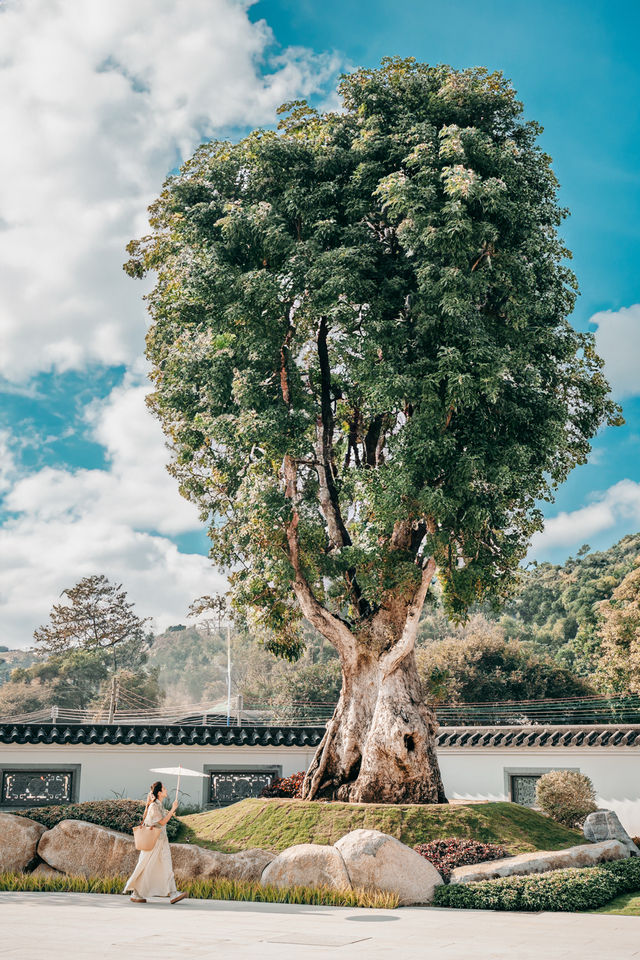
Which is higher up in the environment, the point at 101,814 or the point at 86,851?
the point at 101,814

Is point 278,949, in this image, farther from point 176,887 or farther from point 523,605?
point 523,605

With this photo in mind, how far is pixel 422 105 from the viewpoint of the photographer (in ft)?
58.6

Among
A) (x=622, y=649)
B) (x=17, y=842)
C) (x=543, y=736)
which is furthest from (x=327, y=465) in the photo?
(x=622, y=649)

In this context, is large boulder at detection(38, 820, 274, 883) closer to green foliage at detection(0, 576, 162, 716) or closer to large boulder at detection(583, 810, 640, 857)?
large boulder at detection(583, 810, 640, 857)

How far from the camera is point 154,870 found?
1211cm

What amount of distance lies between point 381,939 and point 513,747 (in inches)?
598

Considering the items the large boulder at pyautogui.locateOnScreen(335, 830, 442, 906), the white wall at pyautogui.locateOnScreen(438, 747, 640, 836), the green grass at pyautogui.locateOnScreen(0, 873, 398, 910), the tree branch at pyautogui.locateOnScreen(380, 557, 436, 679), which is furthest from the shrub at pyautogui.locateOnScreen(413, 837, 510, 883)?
the white wall at pyautogui.locateOnScreen(438, 747, 640, 836)

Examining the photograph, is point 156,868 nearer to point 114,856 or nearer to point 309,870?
point 309,870

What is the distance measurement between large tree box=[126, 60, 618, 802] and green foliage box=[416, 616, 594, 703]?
24.3 m

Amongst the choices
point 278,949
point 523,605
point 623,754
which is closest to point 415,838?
point 278,949

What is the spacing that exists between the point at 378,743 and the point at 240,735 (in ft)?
21.3

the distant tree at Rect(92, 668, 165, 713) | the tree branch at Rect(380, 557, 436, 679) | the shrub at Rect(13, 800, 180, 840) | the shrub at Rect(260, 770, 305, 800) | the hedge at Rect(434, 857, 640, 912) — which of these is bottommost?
the hedge at Rect(434, 857, 640, 912)

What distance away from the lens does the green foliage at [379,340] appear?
15609 mm

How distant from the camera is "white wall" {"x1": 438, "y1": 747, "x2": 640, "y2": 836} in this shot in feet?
68.6
